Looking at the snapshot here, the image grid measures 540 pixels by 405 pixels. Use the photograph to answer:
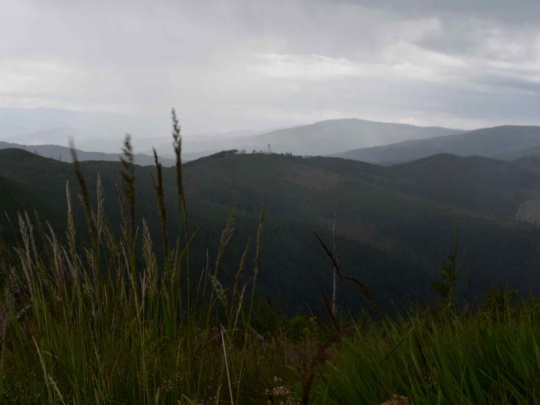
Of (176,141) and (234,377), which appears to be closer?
(176,141)

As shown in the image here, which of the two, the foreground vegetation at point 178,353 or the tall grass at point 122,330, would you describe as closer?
the foreground vegetation at point 178,353

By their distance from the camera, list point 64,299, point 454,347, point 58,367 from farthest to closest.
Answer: point 64,299 < point 58,367 < point 454,347

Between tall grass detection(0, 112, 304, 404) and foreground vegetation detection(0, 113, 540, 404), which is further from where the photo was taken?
tall grass detection(0, 112, 304, 404)

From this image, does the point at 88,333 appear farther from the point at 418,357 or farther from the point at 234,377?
the point at 418,357

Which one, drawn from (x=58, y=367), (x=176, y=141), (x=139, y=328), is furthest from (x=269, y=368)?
(x=176, y=141)

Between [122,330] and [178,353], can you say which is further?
[122,330]

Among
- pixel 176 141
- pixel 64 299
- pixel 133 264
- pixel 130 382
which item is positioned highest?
pixel 176 141

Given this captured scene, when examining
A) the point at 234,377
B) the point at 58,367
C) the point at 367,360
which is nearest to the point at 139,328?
the point at 58,367

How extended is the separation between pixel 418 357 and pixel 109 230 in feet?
5.20

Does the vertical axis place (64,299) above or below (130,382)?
above

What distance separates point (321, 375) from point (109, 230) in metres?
1.25

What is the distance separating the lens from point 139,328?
241 centimetres

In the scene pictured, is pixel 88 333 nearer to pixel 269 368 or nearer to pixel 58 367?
pixel 58 367

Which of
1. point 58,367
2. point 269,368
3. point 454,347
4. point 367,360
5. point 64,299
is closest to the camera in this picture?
point 454,347
